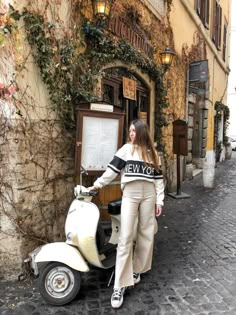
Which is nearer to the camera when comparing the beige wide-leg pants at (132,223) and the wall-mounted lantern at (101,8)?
the beige wide-leg pants at (132,223)

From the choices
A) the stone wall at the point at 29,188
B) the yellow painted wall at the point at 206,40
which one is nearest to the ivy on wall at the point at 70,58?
the stone wall at the point at 29,188

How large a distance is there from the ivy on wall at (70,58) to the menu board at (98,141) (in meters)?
0.26

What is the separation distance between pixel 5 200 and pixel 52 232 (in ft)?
2.44

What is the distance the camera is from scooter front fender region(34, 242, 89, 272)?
2896 millimetres

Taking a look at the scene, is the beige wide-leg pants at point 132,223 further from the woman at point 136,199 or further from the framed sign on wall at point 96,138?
the framed sign on wall at point 96,138

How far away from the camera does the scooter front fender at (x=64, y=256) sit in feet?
9.50

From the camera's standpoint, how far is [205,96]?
12.3 metres

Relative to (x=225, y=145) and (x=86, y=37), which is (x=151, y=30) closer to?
(x=86, y=37)

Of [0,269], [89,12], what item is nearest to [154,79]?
[89,12]

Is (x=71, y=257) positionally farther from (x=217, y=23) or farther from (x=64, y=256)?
(x=217, y=23)

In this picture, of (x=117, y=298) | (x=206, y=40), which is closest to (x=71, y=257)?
(x=117, y=298)

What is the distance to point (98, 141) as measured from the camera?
12.8ft

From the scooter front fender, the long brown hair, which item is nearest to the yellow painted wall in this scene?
the long brown hair

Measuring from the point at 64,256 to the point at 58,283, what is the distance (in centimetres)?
26
